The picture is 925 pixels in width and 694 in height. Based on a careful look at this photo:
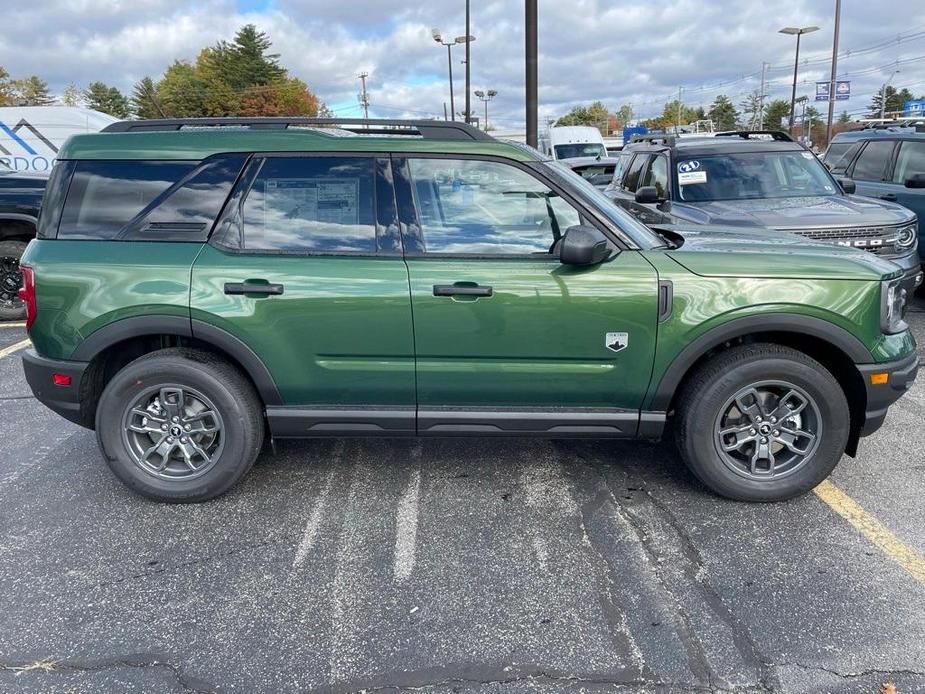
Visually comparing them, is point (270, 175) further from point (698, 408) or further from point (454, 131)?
point (698, 408)

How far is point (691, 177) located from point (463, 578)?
18.5ft

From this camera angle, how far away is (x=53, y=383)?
11.9ft

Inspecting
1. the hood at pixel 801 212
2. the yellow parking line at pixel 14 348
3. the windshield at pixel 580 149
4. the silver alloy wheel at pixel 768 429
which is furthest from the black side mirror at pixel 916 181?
the windshield at pixel 580 149

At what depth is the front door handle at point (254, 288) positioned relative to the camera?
3.44 m

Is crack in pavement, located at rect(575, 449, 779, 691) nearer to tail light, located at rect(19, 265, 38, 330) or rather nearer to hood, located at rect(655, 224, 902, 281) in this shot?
hood, located at rect(655, 224, 902, 281)

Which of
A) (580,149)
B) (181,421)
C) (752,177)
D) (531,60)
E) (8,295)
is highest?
(531,60)

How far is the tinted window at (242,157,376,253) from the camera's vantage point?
3553 millimetres

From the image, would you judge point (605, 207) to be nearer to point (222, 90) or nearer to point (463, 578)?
point (463, 578)

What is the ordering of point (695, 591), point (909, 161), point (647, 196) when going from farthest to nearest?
point (909, 161)
point (647, 196)
point (695, 591)

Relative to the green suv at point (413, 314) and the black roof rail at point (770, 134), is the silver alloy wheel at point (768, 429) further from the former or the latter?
the black roof rail at point (770, 134)

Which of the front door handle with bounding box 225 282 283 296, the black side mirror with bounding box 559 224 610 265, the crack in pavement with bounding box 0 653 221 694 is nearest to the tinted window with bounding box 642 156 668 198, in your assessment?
the black side mirror with bounding box 559 224 610 265

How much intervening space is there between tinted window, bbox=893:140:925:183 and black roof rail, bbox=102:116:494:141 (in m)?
7.00

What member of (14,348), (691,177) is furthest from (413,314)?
(14,348)

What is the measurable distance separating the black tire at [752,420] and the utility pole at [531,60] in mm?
9881
